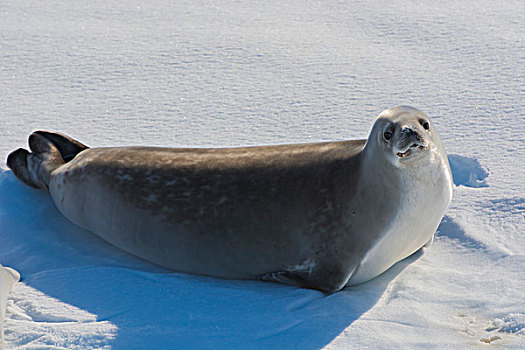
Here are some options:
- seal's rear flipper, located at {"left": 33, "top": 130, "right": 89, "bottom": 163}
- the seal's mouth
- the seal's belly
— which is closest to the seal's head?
the seal's mouth

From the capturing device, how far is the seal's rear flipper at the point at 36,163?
4.04 meters

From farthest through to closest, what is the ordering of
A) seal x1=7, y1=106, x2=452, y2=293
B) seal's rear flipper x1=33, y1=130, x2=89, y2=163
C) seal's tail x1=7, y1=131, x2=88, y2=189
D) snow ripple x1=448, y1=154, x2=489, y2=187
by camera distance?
seal's rear flipper x1=33, y1=130, x2=89, y2=163, seal's tail x1=7, y1=131, x2=88, y2=189, snow ripple x1=448, y1=154, x2=489, y2=187, seal x1=7, y1=106, x2=452, y2=293

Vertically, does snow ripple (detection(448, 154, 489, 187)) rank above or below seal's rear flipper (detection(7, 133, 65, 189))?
below

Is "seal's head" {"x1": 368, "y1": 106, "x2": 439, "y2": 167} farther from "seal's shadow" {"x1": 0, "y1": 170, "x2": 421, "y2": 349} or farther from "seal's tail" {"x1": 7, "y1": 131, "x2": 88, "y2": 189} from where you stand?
"seal's tail" {"x1": 7, "y1": 131, "x2": 88, "y2": 189}

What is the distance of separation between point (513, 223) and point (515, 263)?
346 millimetres

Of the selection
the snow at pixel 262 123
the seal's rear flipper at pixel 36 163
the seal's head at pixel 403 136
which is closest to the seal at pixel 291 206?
the seal's head at pixel 403 136

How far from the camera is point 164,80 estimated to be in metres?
5.43

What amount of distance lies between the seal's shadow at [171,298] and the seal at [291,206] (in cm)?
9

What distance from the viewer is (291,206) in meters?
3.24

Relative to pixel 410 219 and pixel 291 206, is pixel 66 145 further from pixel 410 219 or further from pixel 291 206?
pixel 410 219

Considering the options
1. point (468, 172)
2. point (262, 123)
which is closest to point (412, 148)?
point (468, 172)

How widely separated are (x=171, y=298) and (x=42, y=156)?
147cm

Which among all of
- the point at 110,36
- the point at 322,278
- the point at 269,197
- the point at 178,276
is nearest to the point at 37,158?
the point at 178,276

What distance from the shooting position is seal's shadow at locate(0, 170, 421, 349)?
2.79 meters
